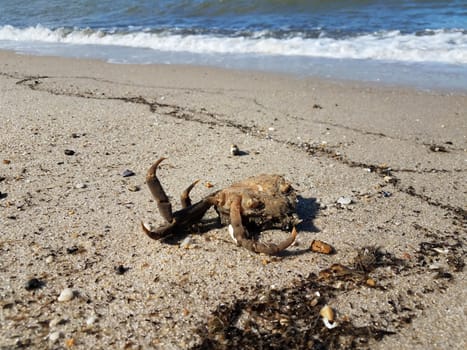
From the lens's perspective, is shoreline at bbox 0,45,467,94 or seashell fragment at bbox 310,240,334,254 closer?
seashell fragment at bbox 310,240,334,254

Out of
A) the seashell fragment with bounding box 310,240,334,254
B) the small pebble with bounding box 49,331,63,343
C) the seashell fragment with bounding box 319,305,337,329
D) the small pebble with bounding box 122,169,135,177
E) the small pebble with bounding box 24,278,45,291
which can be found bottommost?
the seashell fragment with bounding box 319,305,337,329

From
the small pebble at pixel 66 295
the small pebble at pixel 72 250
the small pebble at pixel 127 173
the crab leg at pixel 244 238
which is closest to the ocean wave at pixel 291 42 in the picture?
Result: the small pebble at pixel 127 173

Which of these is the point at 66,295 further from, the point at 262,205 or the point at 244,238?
the point at 262,205

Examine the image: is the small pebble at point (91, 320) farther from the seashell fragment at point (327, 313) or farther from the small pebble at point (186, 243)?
the seashell fragment at point (327, 313)

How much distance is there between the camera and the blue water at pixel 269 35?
748 centimetres

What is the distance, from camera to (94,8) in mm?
14273

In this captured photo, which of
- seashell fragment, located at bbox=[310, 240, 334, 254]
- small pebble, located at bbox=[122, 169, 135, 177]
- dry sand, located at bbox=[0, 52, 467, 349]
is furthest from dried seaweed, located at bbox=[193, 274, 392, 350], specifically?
small pebble, located at bbox=[122, 169, 135, 177]

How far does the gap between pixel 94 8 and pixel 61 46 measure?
4910 mm

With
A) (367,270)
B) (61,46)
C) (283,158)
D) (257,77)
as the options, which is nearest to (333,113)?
(283,158)

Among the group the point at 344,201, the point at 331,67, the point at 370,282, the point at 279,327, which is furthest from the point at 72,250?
the point at 331,67

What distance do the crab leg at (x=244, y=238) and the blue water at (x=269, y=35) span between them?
4.70m

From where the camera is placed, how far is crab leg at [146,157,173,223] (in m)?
2.29

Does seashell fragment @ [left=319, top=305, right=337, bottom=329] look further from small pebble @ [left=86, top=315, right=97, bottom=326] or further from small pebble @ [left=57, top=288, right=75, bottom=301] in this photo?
small pebble @ [left=57, top=288, right=75, bottom=301]

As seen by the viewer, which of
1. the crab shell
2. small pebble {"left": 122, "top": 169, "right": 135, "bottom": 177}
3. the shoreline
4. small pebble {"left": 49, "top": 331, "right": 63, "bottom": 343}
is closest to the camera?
small pebble {"left": 49, "top": 331, "right": 63, "bottom": 343}
